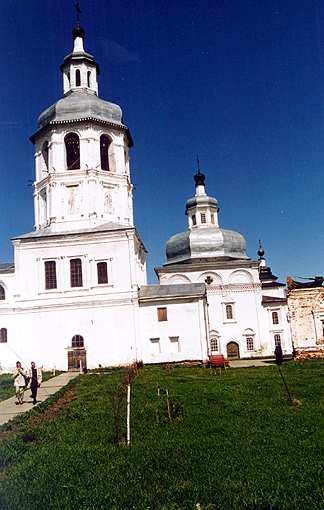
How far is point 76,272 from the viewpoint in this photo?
1128 inches

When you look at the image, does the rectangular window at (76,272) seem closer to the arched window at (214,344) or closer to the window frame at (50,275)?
the window frame at (50,275)

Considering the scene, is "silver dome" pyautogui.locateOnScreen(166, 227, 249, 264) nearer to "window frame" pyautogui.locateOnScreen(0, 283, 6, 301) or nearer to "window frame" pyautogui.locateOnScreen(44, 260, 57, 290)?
"window frame" pyautogui.locateOnScreen(44, 260, 57, 290)

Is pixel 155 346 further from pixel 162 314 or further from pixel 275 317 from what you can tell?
pixel 275 317

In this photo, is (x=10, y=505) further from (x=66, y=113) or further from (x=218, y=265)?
(x=218, y=265)

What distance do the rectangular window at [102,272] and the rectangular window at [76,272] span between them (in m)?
1.07

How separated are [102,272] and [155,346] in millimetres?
5183

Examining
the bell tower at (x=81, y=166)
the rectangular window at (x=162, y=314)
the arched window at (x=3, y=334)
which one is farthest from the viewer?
the bell tower at (x=81, y=166)

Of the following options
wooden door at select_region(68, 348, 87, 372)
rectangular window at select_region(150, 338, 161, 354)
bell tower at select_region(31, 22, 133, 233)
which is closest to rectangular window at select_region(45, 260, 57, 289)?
bell tower at select_region(31, 22, 133, 233)

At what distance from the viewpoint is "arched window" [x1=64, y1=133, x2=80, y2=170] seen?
3028 centimetres

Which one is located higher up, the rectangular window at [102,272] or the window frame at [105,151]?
the window frame at [105,151]

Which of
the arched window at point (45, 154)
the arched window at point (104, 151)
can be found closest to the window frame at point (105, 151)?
the arched window at point (104, 151)

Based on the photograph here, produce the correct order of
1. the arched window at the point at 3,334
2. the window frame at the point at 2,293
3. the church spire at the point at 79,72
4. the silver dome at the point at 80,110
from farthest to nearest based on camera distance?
the church spire at the point at 79,72
the silver dome at the point at 80,110
the window frame at the point at 2,293
the arched window at the point at 3,334

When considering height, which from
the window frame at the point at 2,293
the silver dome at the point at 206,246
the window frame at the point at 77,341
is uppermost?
the silver dome at the point at 206,246

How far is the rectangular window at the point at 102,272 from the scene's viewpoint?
28.5 m
